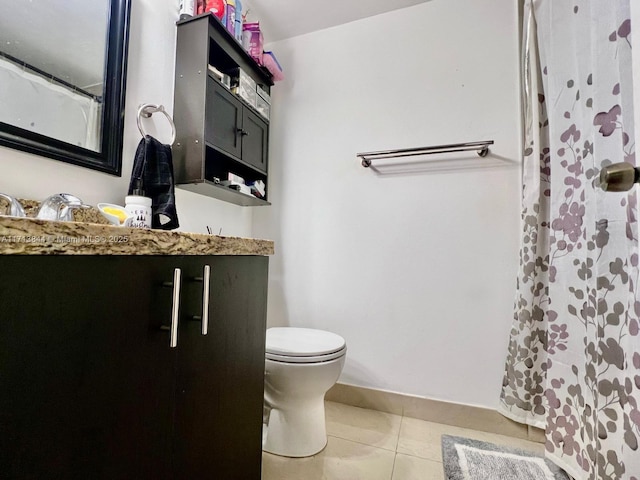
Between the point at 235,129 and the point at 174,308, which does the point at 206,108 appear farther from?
the point at 174,308

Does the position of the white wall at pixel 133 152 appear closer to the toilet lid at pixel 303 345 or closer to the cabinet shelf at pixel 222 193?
the cabinet shelf at pixel 222 193

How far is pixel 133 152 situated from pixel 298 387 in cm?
105

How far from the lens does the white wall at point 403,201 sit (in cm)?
142

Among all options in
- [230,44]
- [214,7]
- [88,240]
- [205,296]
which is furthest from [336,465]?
[214,7]

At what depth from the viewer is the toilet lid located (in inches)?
42.3

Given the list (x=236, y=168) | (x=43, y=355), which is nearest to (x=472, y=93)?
(x=236, y=168)

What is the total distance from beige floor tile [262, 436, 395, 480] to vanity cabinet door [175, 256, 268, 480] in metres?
0.27

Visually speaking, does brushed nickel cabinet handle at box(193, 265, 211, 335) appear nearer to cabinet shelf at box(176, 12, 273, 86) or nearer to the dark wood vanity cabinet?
the dark wood vanity cabinet

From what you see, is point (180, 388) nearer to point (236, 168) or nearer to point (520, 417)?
point (236, 168)

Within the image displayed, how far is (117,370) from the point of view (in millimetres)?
471

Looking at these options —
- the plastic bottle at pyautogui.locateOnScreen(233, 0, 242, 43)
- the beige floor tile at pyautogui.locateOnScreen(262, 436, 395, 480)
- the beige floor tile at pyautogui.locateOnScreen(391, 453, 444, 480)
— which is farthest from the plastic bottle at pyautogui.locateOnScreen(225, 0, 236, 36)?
the beige floor tile at pyautogui.locateOnScreen(391, 453, 444, 480)

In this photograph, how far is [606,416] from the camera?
75 cm

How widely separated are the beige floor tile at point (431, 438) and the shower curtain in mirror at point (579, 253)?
4.2 inches

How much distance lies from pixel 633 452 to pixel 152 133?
1.60 meters
